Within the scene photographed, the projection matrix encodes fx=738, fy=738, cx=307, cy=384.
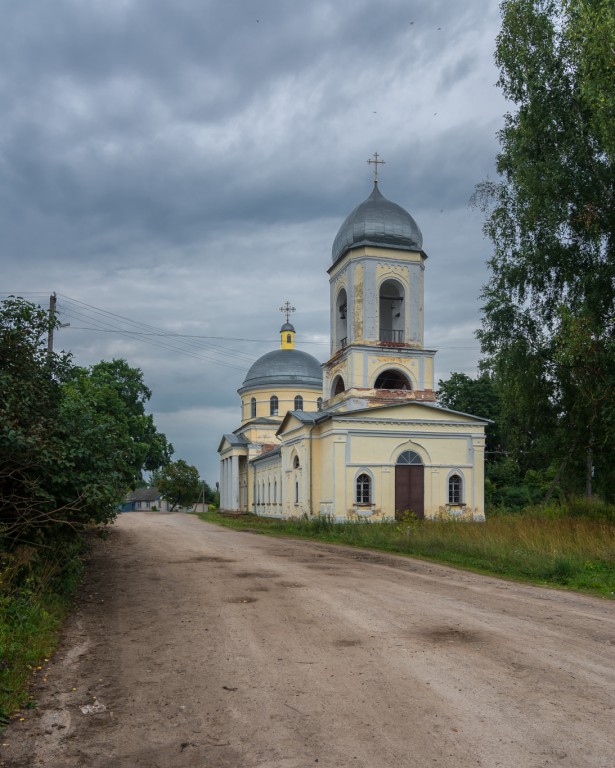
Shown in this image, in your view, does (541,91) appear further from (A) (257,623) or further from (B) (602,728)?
(B) (602,728)

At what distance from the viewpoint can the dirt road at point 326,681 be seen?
182 inches

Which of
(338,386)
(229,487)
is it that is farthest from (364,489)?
(229,487)

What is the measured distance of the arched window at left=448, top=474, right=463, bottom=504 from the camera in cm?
3234

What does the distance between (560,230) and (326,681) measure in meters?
15.7

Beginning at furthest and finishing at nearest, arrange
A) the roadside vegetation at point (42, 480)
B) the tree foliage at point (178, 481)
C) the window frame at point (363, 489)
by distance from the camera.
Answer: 1. the tree foliage at point (178, 481)
2. the window frame at point (363, 489)
3. the roadside vegetation at point (42, 480)

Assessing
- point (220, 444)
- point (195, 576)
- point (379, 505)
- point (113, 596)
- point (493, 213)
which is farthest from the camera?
point (220, 444)

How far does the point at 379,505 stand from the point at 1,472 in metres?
23.7

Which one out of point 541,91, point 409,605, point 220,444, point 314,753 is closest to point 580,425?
point 541,91

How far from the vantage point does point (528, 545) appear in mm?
15359

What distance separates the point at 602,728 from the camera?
4922mm

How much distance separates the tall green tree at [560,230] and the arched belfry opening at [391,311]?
12971mm

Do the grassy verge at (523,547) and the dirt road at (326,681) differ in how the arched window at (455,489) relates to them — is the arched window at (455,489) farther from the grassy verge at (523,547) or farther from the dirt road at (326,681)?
the dirt road at (326,681)

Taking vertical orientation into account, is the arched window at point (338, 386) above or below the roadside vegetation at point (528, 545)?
above

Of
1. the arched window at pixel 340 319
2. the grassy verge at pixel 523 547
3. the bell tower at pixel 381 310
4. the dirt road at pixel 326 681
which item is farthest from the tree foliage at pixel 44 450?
the arched window at pixel 340 319
